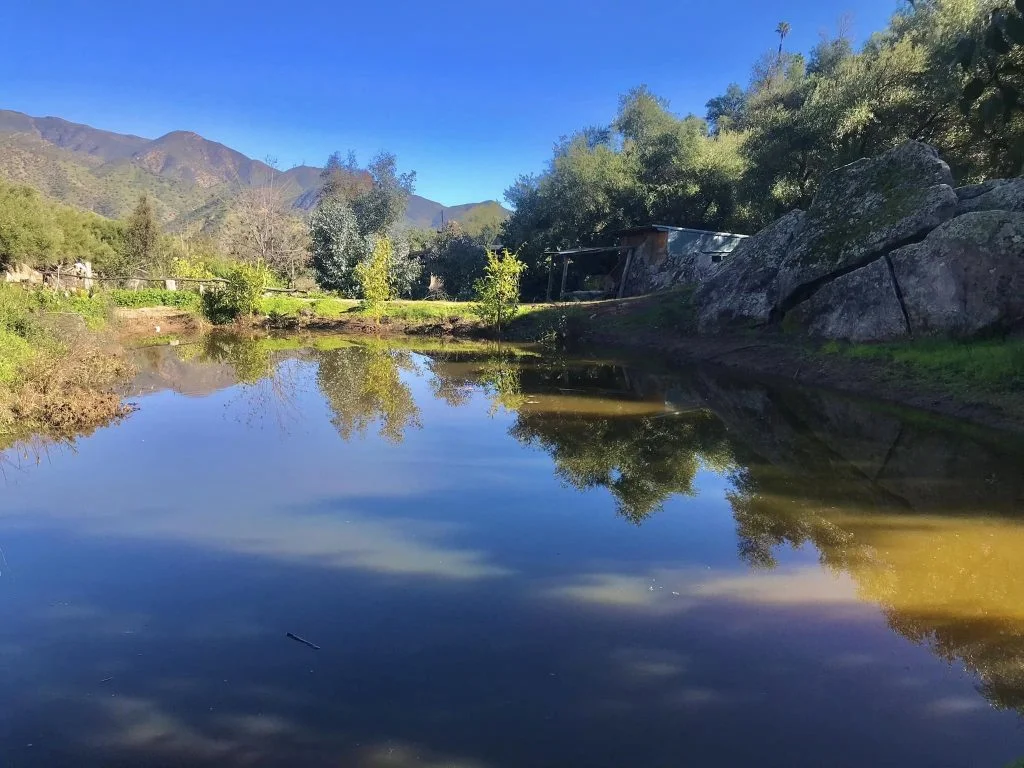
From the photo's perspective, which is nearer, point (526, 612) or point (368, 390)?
point (526, 612)

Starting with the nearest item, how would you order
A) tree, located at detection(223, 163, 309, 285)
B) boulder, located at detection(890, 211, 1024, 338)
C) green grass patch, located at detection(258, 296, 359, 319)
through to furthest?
boulder, located at detection(890, 211, 1024, 338) → green grass patch, located at detection(258, 296, 359, 319) → tree, located at detection(223, 163, 309, 285)

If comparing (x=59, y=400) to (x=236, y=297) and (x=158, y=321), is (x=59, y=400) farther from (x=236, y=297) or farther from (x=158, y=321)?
(x=158, y=321)

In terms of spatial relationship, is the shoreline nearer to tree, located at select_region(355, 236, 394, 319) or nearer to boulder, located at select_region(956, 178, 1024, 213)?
tree, located at select_region(355, 236, 394, 319)

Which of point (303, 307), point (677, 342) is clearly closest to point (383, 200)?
point (303, 307)

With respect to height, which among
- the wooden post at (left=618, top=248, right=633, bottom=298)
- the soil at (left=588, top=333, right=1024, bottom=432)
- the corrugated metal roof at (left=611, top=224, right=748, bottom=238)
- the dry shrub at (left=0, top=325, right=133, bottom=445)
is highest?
the corrugated metal roof at (left=611, top=224, right=748, bottom=238)

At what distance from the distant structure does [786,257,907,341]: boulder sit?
8.78 metres

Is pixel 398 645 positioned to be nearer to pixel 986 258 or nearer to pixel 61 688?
pixel 61 688

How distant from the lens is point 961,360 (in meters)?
12.2

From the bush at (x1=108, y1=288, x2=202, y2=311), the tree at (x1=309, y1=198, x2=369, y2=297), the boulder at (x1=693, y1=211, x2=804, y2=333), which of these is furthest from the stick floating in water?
the tree at (x1=309, y1=198, x2=369, y2=297)

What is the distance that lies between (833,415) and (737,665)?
8985 mm

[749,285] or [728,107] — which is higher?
[728,107]

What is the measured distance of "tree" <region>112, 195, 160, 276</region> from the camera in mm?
42875

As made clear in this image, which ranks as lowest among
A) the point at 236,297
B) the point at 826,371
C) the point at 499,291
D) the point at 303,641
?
the point at 303,641

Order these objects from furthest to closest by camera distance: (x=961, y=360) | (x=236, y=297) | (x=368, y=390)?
(x=236, y=297) < (x=368, y=390) < (x=961, y=360)
